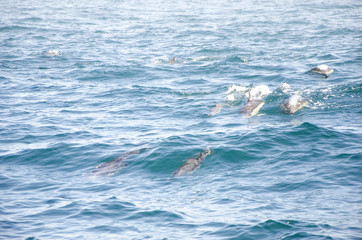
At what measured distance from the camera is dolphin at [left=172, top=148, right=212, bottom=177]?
1351 centimetres

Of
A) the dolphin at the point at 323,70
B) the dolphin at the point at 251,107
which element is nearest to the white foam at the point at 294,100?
the dolphin at the point at 251,107

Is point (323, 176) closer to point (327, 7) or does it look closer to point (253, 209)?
point (253, 209)

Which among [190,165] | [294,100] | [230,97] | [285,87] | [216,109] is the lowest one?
[190,165]

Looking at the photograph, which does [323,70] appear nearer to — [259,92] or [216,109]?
[259,92]

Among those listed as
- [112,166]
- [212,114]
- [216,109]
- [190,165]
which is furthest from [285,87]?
[112,166]

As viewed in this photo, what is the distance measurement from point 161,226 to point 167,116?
8.67 m

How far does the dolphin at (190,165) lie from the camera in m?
13.5

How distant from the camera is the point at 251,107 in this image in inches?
738

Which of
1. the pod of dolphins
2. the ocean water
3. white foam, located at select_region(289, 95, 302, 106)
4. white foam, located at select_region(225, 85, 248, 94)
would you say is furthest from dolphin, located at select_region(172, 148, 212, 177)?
white foam, located at select_region(225, 85, 248, 94)

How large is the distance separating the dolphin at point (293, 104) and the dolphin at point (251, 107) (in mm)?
985

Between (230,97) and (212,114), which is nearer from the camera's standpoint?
(212,114)

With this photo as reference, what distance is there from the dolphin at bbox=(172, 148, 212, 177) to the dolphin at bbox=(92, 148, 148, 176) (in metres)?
1.90

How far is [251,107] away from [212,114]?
5.47ft

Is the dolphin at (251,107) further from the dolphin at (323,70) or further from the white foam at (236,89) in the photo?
the dolphin at (323,70)
